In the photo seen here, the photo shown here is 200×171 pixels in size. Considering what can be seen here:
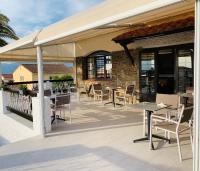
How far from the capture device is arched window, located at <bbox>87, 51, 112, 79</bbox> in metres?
11.9

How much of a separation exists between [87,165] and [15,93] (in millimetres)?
5386

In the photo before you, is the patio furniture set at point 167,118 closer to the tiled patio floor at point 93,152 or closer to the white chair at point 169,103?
the white chair at point 169,103

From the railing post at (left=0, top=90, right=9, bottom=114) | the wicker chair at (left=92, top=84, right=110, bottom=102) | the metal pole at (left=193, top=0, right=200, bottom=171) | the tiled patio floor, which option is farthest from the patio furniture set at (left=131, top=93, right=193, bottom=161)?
the railing post at (left=0, top=90, right=9, bottom=114)

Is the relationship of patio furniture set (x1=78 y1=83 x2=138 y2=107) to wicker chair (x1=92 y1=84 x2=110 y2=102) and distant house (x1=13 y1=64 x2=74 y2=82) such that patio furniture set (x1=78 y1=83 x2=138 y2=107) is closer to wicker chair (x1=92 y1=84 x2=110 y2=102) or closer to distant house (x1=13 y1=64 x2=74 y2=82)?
wicker chair (x1=92 y1=84 x2=110 y2=102)

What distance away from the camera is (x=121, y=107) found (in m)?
9.49

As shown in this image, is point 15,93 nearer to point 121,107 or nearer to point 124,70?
point 121,107

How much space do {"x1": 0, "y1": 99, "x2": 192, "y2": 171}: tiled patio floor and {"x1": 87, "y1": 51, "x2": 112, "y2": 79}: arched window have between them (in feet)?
18.2

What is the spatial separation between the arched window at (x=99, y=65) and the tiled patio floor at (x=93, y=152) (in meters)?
5.55

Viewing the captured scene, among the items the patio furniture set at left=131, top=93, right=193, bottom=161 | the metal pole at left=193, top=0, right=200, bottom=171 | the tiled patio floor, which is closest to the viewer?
the metal pole at left=193, top=0, right=200, bottom=171

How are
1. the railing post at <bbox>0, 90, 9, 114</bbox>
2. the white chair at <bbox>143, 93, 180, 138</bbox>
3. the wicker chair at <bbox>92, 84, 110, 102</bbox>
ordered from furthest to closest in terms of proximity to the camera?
the wicker chair at <bbox>92, 84, 110, 102</bbox> → the railing post at <bbox>0, 90, 9, 114</bbox> → the white chair at <bbox>143, 93, 180, 138</bbox>

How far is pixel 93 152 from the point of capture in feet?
15.5

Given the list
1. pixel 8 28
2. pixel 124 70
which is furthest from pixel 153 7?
pixel 8 28

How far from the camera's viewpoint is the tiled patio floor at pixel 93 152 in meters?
4.10

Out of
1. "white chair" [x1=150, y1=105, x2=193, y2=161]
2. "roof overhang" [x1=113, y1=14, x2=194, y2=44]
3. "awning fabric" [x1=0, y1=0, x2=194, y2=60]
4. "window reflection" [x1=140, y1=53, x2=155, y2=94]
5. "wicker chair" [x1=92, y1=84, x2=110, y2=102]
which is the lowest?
"white chair" [x1=150, y1=105, x2=193, y2=161]
